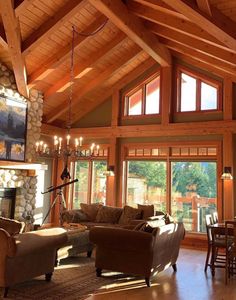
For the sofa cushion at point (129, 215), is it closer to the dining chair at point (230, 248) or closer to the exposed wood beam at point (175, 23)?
the dining chair at point (230, 248)

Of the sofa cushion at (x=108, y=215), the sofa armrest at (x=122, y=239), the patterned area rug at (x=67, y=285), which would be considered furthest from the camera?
A: the sofa cushion at (x=108, y=215)

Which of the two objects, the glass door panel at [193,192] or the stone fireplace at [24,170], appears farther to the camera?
the glass door panel at [193,192]

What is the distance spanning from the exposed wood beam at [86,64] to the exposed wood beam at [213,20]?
3146 millimetres

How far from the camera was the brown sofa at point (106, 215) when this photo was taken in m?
7.74

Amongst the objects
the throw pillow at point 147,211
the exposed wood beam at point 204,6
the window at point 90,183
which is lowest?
the throw pillow at point 147,211

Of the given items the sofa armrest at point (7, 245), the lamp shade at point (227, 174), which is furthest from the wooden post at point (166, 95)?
the sofa armrest at point (7, 245)

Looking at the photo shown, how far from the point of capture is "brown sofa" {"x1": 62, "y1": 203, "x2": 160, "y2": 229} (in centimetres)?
774

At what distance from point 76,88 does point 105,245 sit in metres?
5.35

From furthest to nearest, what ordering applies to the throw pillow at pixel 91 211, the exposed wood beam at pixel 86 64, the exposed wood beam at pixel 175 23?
the throw pillow at pixel 91 211 → the exposed wood beam at pixel 86 64 → the exposed wood beam at pixel 175 23

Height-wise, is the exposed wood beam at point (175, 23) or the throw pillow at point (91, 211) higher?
the exposed wood beam at point (175, 23)

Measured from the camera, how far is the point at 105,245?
5129mm

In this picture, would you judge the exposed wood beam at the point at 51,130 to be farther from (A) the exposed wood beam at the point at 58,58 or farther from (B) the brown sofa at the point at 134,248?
(B) the brown sofa at the point at 134,248

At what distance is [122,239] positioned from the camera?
16.2 ft

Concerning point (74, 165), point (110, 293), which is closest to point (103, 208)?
point (74, 165)
